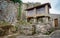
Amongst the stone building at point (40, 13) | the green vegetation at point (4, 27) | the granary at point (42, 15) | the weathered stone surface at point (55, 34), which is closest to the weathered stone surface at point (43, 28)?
the weathered stone surface at point (55, 34)

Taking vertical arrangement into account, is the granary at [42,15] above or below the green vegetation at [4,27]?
above

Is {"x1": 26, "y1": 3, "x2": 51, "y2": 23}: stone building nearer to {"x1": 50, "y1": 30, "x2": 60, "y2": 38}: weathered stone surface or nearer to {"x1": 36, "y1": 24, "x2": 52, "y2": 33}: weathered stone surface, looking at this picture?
{"x1": 36, "y1": 24, "x2": 52, "y2": 33}: weathered stone surface

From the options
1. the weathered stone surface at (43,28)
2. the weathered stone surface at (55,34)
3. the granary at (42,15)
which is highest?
the granary at (42,15)

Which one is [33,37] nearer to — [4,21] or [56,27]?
[4,21]

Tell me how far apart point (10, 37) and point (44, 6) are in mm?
3149

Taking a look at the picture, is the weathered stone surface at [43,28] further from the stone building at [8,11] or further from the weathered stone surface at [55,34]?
the stone building at [8,11]

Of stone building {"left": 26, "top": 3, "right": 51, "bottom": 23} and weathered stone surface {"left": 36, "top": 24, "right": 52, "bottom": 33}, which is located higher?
stone building {"left": 26, "top": 3, "right": 51, "bottom": 23}

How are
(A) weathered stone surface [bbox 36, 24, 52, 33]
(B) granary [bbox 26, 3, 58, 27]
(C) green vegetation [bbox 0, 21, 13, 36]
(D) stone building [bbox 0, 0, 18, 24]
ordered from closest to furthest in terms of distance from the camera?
(C) green vegetation [bbox 0, 21, 13, 36], (D) stone building [bbox 0, 0, 18, 24], (A) weathered stone surface [bbox 36, 24, 52, 33], (B) granary [bbox 26, 3, 58, 27]

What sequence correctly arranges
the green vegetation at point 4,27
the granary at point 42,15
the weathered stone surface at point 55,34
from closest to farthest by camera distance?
the green vegetation at point 4,27, the weathered stone surface at point 55,34, the granary at point 42,15

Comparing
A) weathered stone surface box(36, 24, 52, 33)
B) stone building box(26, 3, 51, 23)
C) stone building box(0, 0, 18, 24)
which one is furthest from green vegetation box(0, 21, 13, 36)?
stone building box(26, 3, 51, 23)

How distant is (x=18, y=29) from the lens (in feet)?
19.1

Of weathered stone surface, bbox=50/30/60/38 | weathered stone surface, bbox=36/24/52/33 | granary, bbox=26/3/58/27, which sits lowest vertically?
weathered stone surface, bbox=50/30/60/38

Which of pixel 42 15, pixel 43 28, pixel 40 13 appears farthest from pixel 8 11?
pixel 40 13

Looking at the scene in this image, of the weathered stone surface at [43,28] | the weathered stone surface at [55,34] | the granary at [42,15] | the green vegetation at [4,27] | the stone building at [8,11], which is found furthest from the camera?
the granary at [42,15]
